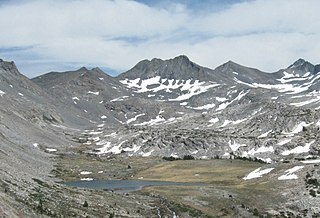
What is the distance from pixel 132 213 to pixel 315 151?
Answer: 121m

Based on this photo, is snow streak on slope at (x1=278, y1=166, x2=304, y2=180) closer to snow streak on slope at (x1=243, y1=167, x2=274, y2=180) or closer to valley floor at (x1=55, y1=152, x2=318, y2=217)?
valley floor at (x1=55, y1=152, x2=318, y2=217)

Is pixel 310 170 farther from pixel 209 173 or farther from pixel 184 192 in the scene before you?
pixel 209 173

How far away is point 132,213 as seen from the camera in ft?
217

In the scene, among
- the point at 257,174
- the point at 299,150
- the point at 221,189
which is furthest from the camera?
the point at 299,150

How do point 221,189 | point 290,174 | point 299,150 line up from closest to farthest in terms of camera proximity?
point 221,189 < point 290,174 < point 299,150

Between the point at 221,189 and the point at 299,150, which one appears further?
the point at 299,150

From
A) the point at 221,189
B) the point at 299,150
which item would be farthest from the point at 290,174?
the point at 299,150

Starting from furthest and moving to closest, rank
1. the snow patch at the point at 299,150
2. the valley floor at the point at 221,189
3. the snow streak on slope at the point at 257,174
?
the snow patch at the point at 299,150 → the snow streak on slope at the point at 257,174 → the valley floor at the point at 221,189

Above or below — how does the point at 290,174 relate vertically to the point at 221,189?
above

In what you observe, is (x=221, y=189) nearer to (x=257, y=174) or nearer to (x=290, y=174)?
(x=290, y=174)

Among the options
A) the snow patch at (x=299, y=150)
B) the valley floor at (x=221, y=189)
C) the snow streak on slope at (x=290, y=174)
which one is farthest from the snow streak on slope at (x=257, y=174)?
the snow patch at (x=299, y=150)

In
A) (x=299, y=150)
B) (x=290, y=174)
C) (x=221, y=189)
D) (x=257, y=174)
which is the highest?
(x=290, y=174)

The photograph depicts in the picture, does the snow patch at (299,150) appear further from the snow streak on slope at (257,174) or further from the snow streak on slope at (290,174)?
the snow streak on slope at (290,174)

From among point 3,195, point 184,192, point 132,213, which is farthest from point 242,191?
point 3,195
